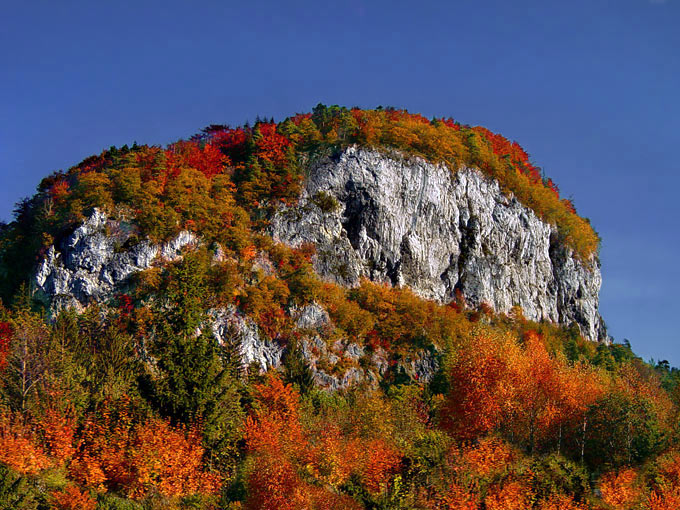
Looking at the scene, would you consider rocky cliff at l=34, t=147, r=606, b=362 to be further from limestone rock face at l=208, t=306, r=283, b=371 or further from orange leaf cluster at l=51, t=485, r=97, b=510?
orange leaf cluster at l=51, t=485, r=97, b=510

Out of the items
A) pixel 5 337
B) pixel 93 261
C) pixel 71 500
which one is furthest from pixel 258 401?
pixel 93 261

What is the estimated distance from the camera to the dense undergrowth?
3334 centimetres

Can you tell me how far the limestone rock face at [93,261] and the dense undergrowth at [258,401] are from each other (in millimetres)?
1489

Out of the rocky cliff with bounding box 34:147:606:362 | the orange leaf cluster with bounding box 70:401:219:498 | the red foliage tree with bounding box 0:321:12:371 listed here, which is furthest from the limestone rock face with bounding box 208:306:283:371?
the orange leaf cluster with bounding box 70:401:219:498

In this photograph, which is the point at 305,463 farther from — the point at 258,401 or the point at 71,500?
the point at 71,500

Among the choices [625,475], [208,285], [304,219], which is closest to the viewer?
[625,475]

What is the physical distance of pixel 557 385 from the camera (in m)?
45.8

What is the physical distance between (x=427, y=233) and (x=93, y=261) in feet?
140

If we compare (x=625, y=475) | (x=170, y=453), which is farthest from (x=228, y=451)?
(x=625, y=475)

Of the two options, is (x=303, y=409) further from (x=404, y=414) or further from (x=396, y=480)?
(x=396, y=480)

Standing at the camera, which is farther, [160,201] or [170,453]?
[160,201]

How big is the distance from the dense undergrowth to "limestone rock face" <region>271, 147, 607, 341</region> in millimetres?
4699

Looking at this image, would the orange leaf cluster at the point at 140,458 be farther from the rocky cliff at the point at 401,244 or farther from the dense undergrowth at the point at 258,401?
the rocky cliff at the point at 401,244

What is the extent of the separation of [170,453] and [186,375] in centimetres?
505
